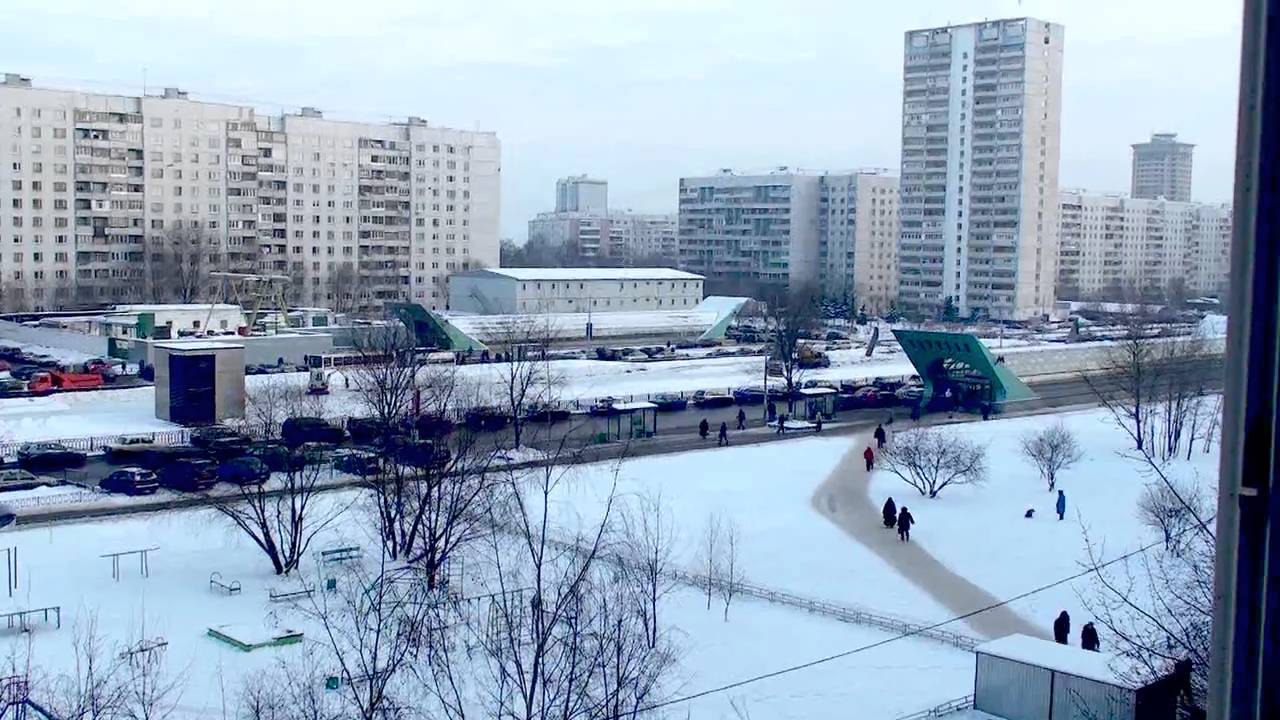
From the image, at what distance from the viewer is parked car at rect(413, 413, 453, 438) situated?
1574cm

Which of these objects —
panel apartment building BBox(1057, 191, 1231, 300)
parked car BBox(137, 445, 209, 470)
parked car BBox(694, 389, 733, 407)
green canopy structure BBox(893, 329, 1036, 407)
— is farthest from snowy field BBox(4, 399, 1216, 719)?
panel apartment building BBox(1057, 191, 1231, 300)

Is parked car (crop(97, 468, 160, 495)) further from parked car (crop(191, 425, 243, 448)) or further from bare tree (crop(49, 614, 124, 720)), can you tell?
bare tree (crop(49, 614, 124, 720))

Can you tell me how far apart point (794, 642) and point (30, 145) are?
1650 inches

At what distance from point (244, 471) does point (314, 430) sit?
4202 mm

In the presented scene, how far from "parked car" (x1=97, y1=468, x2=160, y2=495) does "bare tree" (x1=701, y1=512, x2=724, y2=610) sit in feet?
23.2

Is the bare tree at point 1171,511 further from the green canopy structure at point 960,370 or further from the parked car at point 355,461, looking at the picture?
the green canopy structure at point 960,370

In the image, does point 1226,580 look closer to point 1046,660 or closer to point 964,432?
point 1046,660

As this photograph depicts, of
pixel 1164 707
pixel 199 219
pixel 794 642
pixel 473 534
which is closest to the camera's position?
pixel 1164 707

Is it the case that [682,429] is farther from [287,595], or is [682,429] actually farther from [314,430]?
[287,595]

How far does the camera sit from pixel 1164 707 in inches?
288

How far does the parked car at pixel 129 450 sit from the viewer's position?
18.2 meters

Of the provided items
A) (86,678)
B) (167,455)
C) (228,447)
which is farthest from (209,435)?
(86,678)

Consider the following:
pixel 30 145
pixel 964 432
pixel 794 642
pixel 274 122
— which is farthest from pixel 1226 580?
pixel 274 122

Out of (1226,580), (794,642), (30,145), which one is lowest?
(794,642)
